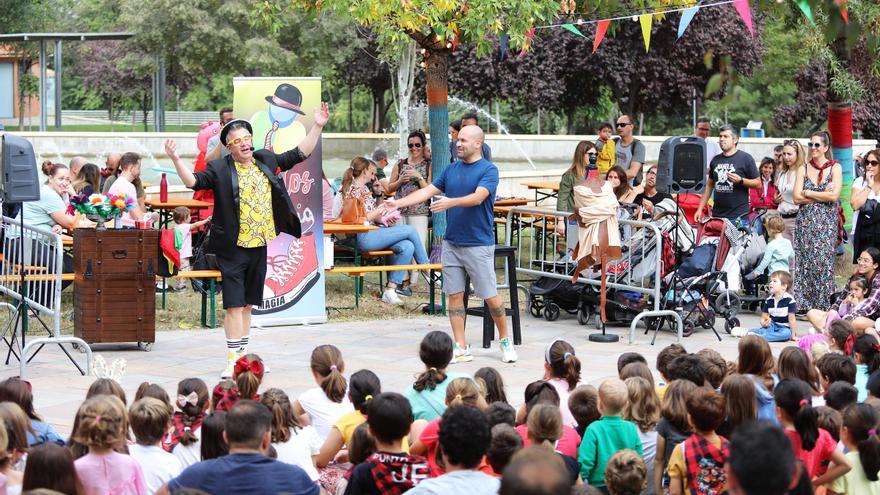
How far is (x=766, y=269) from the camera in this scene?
1286cm

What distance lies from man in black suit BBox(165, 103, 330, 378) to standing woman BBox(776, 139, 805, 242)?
5.66 m

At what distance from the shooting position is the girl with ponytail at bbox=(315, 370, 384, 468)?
6.01 meters

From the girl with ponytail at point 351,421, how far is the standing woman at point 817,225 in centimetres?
747

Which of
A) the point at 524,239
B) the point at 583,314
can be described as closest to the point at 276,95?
the point at 583,314

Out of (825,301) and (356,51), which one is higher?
(356,51)

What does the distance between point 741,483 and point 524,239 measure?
1554 centimetres

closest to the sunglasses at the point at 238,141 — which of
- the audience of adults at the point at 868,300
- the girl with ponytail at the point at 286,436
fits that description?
the girl with ponytail at the point at 286,436

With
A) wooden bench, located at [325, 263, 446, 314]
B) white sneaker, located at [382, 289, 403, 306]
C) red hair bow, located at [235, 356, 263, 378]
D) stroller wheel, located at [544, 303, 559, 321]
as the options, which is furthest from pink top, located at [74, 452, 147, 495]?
Answer: white sneaker, located at [382, 289, 403, 306]

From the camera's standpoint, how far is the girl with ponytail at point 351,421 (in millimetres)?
6012

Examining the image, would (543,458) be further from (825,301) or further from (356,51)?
(356,51)

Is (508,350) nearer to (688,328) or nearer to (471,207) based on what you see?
(471,207)

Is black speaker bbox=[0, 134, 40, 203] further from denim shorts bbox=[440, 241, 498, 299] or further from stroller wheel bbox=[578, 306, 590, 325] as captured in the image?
stroller wheel bbox=[578, 306, 590, 325]

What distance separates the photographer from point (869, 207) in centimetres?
1241

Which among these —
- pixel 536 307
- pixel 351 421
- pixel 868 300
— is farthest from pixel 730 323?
pixel 351 421
